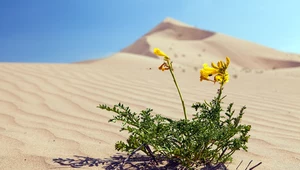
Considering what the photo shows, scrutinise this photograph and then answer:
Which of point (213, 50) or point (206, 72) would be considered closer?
point (206, 72)

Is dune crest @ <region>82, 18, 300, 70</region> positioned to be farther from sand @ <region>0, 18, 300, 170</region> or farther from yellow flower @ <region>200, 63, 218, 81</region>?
yellow flower @ <region>200, 63, 218, 81</region>

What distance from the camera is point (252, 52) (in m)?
22.1

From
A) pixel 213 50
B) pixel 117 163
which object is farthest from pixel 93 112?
pixel 213 50

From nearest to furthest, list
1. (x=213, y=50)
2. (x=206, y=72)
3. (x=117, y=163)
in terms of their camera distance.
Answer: (x=206, y=72) < (x=117, y=163) < (x=213, y=50)

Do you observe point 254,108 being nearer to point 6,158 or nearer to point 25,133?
point 25,133

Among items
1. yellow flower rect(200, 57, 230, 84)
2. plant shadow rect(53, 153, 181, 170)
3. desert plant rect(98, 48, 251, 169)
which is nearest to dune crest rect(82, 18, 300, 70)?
plant shadow rect(53, 153, 181, 170)

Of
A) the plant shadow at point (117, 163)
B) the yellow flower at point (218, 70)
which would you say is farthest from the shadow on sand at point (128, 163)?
the yellow flower at point (218, 70)

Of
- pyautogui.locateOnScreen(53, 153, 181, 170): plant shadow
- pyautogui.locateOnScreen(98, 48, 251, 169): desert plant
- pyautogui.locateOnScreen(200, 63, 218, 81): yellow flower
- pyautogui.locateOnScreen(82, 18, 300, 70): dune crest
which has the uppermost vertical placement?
pyautogui.locateOnScreen(82, 18, 300, 70): dune crest

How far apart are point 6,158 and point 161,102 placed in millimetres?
2238

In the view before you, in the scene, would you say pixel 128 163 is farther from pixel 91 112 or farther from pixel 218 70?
pixel 91 112

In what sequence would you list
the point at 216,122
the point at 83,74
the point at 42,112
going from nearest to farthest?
the point at 216,122, the point at 42,112, the point at 83,74

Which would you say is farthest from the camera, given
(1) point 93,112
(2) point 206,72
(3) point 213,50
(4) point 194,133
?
(3) point 213,50

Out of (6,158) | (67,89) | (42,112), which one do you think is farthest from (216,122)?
(67,89)

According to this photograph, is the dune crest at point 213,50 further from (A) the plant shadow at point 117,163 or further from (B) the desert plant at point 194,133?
(B) the desert plant at point 194,133
